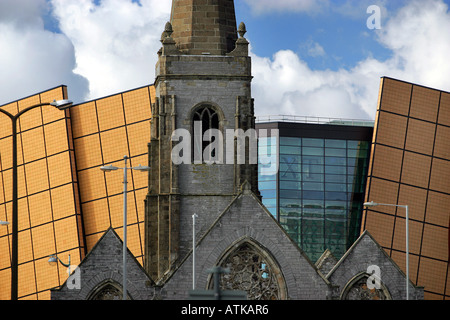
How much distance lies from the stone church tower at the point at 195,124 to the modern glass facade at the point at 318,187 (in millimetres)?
40238

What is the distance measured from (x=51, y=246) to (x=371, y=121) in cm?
3190

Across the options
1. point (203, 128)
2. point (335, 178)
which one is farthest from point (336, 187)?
point (203, 128)

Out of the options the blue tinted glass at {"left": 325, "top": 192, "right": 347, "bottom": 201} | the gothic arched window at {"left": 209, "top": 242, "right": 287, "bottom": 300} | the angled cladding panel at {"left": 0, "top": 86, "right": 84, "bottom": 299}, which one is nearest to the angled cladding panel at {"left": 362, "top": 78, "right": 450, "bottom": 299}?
the blue tinted glass at {"left": 325, "top": 192, "right": 347, "bottom": 201}

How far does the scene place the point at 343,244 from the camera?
93.8 meters

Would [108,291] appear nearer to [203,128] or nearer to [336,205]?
[203,128]

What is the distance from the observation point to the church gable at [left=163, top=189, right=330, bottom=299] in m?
49.4

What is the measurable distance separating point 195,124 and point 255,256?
805cm

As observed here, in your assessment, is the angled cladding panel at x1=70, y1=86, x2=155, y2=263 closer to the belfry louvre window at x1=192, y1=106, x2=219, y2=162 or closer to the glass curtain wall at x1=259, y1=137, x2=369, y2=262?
the glass curtain wall at x1=259, y1=137, x2=369, y2=262

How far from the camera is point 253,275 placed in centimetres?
4972

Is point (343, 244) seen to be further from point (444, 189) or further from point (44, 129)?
point (44, 129)

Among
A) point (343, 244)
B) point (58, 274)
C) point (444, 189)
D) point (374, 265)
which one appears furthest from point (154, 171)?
point (343, 244)

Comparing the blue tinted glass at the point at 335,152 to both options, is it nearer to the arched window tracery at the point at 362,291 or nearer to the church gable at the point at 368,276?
the church gable at the point at 368,276
